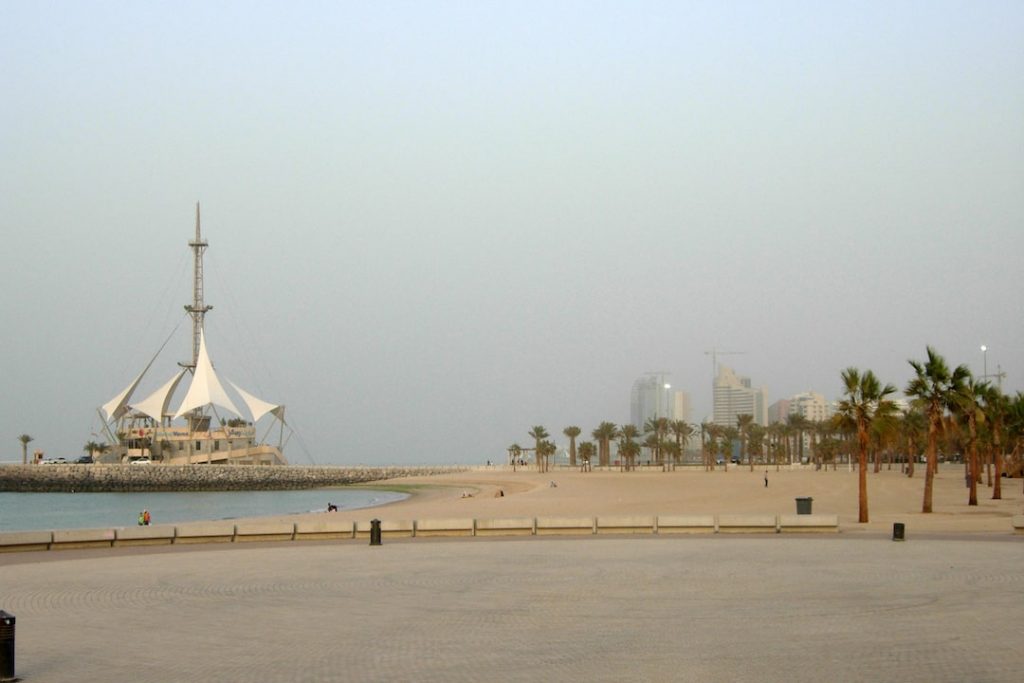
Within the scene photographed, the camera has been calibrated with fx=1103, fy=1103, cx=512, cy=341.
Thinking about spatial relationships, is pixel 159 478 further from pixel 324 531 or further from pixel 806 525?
pixel 806 525

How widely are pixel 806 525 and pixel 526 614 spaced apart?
15.3 meters

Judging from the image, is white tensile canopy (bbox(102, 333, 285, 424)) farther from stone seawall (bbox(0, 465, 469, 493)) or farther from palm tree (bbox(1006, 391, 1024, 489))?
palm tree (bbox(1006, 391, 1024, 489))

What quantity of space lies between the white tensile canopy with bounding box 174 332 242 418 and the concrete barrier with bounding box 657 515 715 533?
94240 mm

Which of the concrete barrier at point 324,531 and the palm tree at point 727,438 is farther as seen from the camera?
the palm tree at point 727,438

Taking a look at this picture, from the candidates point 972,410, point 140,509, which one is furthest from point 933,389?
point 140,509

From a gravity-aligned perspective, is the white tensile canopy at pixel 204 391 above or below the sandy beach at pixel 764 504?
above

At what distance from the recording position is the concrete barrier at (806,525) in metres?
28.0

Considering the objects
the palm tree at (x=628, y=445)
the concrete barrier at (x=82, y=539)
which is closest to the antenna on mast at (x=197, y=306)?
the palm tree at (x=628, y=445)

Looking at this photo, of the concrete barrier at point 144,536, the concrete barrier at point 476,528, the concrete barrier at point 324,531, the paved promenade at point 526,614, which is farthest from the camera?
the concrete barrier at point 324,531

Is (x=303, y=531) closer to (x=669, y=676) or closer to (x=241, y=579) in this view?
(x=241, y=579)

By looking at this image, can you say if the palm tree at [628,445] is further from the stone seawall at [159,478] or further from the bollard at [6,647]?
the bollard at [6,647]

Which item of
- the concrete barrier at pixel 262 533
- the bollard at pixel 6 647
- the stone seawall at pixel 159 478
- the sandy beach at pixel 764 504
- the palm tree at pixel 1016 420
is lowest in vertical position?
the stone seawall at pixel 159 478

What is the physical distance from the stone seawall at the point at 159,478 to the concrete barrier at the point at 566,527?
9166cm

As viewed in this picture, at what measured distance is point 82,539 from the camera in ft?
83.3
